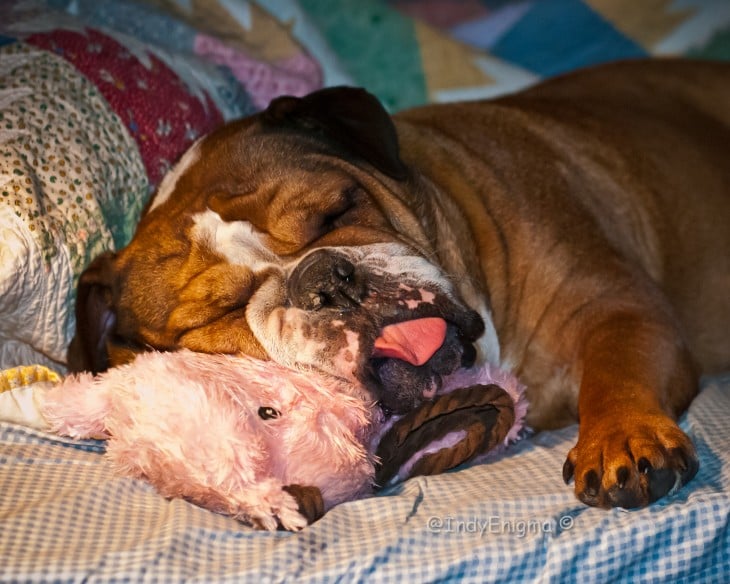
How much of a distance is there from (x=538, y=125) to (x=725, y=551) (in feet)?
5.73

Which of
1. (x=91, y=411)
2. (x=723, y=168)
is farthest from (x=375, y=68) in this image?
(x=91, y=411)

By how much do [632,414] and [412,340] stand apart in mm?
535

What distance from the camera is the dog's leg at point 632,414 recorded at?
6.37 feet

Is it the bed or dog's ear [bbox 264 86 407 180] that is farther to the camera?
dog's ear [bbox 264 86 407 180]

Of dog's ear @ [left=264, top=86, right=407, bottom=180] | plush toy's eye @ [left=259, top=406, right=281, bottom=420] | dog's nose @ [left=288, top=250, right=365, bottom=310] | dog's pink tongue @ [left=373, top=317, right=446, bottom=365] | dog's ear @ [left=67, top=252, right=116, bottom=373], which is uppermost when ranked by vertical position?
dog's ear @ [left=264, top=86, right=407, bottom=180]

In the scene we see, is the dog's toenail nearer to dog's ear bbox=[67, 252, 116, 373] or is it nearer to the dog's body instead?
the dog's body

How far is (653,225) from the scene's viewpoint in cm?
317

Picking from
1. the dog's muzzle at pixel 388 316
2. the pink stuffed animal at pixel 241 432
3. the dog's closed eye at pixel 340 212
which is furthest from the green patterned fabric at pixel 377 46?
the pink stuffed animal at pixel 241 432

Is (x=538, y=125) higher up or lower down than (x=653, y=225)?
higher up

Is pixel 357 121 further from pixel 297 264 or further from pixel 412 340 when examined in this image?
pixel 412 340

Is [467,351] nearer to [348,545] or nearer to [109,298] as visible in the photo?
[348,545]

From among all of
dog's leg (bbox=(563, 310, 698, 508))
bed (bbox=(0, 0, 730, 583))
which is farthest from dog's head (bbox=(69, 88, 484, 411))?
dog's leg (bbox=(563, 310, 698, 508))

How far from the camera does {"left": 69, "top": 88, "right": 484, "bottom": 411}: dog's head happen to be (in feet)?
7.08

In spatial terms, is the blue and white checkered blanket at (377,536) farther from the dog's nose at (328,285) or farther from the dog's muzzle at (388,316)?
the dog's nose at (328,285)
